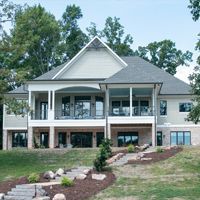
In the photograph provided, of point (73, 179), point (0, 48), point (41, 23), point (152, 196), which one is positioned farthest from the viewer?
point (41, 23)

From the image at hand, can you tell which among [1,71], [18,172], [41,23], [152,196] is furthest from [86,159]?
[41,23]

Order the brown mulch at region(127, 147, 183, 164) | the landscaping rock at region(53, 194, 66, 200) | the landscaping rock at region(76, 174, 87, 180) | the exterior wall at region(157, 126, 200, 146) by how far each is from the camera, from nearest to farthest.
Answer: the landscaping rock at region(53, 194, 66, 200)
the landscaping rock at region(76, 174, 87, 180)
the brown mulch at region(127, 147, 183, 164)
the exterior wall at region(157, 126, 200, 146)

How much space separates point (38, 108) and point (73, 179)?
22030mm

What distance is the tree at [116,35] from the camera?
56.7m

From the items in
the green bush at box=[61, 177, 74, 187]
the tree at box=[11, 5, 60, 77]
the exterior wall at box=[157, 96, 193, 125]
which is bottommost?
the green bush at box=[61, 177, 74, 187]

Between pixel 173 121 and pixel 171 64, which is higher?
pixel 171 64

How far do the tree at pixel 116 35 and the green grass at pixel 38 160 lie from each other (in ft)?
97.2

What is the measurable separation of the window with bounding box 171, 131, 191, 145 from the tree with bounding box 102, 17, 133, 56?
819 inches

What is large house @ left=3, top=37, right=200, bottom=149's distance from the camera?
35531 millimetres

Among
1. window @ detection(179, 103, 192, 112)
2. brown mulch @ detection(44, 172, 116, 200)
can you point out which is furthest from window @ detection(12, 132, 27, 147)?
brown mulch @ detection(44, 172, 116, 200)

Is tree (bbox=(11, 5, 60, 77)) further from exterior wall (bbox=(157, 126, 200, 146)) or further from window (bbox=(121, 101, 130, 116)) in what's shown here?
exterior wall (bbox=(157, 126, 200, 146))

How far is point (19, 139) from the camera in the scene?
40250mm

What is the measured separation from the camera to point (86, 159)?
81.4 ft

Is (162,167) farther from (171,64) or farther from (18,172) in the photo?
(171,64)
